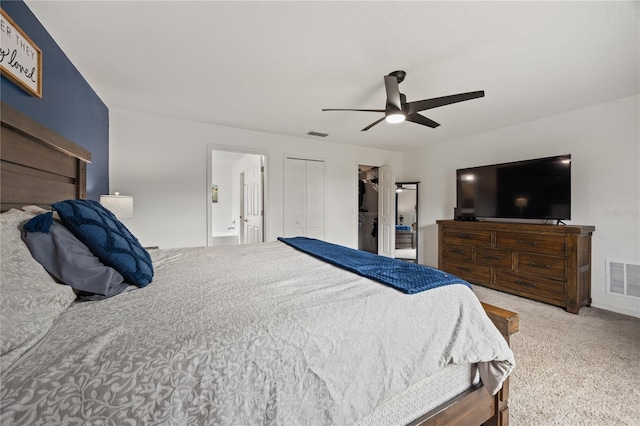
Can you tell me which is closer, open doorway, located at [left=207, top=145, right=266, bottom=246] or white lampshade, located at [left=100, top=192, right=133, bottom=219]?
white lampshade, located at [left=100, top=192, right=133, bottom=219]

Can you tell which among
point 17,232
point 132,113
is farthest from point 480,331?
point 132,113

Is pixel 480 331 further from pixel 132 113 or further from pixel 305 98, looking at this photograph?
pixel 132 113

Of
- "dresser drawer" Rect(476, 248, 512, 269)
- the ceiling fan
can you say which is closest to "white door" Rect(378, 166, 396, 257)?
"dresser drawer" Rect(476, 248, 512, 269)

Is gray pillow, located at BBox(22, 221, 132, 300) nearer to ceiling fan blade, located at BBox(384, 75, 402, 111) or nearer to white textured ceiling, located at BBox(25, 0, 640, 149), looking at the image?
white textured ceiling, located at BBox(25, 0, 640, 149)

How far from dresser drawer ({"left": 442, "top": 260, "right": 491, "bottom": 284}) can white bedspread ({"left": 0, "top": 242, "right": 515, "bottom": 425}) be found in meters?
3.03

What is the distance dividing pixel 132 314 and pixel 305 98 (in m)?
2.69

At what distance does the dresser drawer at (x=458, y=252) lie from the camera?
395 cm

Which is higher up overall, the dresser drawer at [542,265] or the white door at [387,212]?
the white door at [387,212]

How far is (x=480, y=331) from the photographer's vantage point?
1.15m

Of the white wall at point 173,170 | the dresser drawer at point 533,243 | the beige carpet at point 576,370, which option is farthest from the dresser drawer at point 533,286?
the white wall at point 173,170

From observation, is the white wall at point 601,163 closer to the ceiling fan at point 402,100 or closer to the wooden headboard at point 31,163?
the ceiling fan at point 402,100

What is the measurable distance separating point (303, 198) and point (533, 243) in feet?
11.2

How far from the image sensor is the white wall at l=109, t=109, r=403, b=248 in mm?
3385

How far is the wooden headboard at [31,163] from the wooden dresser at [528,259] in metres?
4.64
